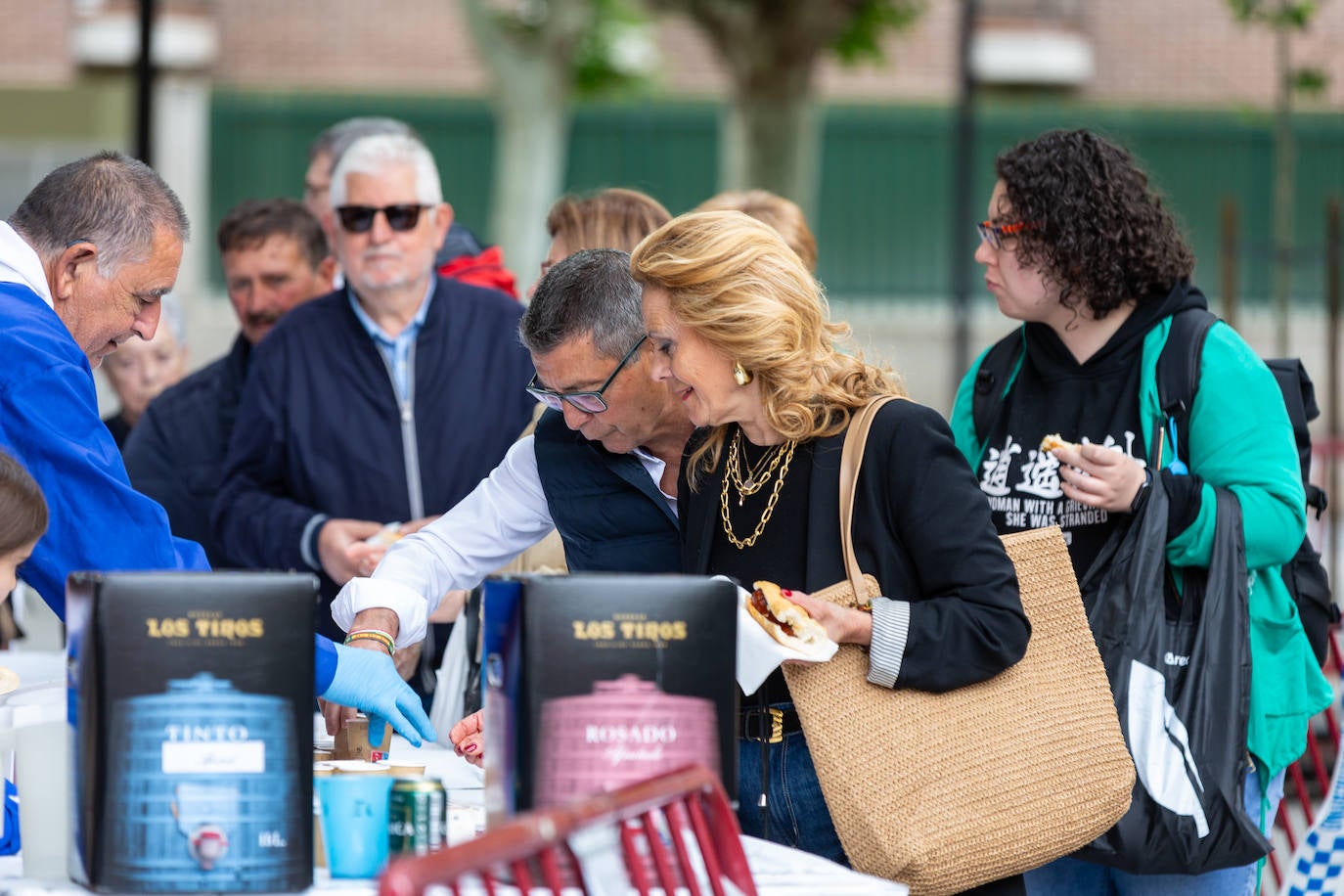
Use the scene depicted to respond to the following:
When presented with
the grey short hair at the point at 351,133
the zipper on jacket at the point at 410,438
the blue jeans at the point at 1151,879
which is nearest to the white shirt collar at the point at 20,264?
the zipper on jacket at the point at 410,438

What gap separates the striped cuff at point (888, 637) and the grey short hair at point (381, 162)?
2.24m

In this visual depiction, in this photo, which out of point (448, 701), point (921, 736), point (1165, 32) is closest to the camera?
point (921, 736)

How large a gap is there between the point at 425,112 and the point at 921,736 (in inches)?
528

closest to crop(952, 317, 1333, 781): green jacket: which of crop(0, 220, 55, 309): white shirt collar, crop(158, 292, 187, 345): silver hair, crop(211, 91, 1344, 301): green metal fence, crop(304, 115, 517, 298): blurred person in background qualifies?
crop(0, 220, 55, 309): white shirt collar

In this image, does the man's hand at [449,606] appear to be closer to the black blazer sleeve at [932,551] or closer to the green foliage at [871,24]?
the black blazer sleeve at [932,551]

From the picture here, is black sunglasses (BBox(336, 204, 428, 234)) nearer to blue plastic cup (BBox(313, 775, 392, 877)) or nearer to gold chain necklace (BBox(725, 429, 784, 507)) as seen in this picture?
gold chain necklace (BBox(725, 429, 784, 507))

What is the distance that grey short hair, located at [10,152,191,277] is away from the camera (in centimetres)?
274

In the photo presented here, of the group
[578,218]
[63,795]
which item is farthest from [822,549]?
[578,218]

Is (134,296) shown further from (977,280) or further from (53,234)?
(977,280)

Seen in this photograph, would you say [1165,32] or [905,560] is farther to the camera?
[1165,32]

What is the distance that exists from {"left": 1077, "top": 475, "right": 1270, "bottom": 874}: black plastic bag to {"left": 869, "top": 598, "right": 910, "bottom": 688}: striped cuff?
2.22ft

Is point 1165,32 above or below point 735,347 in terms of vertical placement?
above

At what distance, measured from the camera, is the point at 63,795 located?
2.08m

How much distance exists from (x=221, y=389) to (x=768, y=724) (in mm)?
2521
